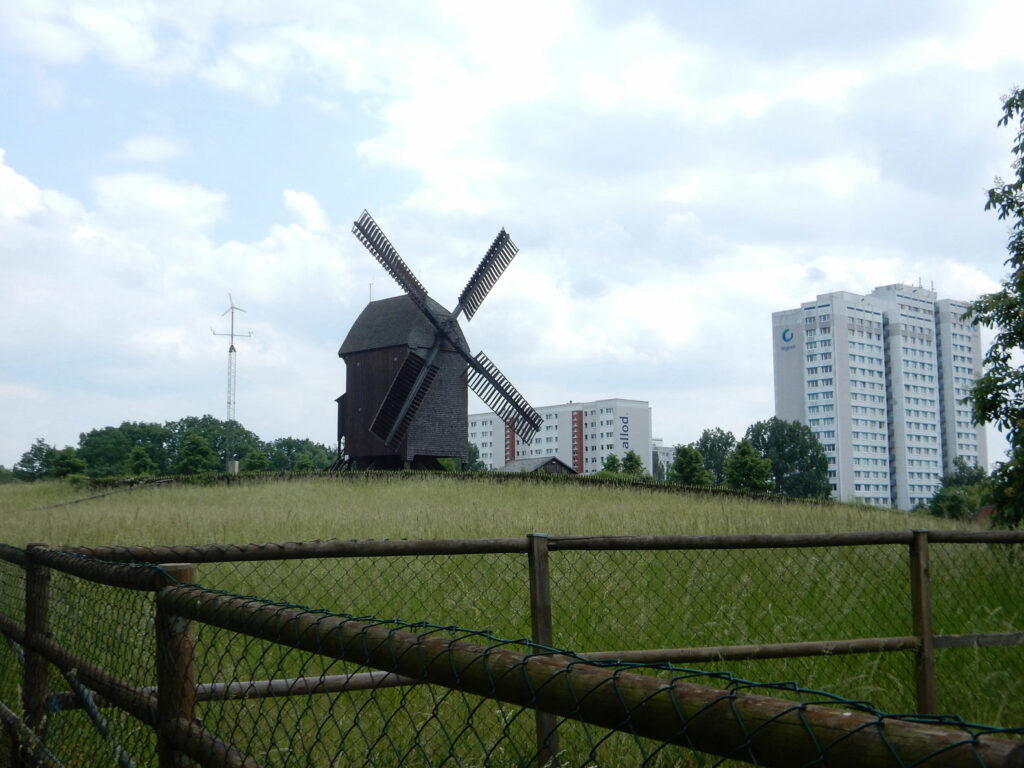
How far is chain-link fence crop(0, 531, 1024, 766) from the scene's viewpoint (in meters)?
1.25

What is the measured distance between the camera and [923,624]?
210 inches

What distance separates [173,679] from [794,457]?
9351cm

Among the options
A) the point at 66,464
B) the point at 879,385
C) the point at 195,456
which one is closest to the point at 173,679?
the point at 66,464

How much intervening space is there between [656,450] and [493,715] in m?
171

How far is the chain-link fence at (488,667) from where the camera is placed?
1254mm

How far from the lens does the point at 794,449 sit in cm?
9100

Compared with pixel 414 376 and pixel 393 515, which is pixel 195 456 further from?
pixel 393 515

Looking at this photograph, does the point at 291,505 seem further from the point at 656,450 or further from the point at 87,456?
the point at 656,450

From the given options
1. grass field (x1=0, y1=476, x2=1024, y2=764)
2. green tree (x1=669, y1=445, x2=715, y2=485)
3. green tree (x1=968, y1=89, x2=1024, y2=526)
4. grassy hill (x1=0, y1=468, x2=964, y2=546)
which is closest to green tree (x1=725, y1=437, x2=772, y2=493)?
green tree (x1=669, y1=445, x2=715, y2=485)

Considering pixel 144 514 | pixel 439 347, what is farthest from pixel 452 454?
pixel 144 514

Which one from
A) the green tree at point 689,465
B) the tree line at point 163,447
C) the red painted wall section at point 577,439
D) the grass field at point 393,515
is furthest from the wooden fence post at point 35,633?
the red painted wall section at point 577,439

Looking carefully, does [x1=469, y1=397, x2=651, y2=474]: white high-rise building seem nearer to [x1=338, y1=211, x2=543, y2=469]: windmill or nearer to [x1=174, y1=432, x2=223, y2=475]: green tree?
[x1=174, y1=432, x2=223, y2=475]: green tree

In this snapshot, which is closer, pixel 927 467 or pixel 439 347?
pixel 439 347

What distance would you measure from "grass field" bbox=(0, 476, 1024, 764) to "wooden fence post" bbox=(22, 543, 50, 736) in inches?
36.7
